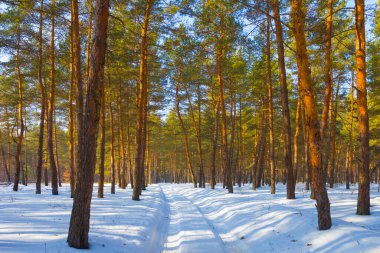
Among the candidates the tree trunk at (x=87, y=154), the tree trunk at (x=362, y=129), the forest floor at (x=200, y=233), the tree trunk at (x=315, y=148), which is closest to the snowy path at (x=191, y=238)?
the forest floor at (x=200, y=233)

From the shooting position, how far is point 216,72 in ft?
67.1

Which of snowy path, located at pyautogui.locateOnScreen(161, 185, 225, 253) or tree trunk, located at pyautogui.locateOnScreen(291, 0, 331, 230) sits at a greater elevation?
tree trunk, located at pyautogui.locateOnScreen(291, 0, 331, 230)

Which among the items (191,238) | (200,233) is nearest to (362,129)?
(200,233)

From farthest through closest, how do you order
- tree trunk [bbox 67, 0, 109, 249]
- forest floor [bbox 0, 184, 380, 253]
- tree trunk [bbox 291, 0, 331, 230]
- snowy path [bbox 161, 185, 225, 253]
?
1. tree trunk [bbox 291, 0, 331, 230]
2. snowy path [bbox 161, 185, 225, 253]
3. tree trunk [bbox 67, 0, 109, 249]
4. forest floor [bbox 0, 184, 380, 253]

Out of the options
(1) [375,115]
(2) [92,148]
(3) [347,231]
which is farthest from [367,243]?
(1) [375,115]

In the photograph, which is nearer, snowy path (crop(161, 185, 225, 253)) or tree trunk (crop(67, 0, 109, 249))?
tree trunk (crop(67, 0, 109, 249))

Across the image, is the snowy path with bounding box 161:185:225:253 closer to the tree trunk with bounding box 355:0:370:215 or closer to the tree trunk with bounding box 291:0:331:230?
the tree trunk with bounding box 291:0:331:230

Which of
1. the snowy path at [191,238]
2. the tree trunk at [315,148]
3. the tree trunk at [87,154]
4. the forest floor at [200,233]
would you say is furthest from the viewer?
the tree trunk at [315,148]

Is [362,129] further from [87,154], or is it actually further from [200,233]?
[87,154]

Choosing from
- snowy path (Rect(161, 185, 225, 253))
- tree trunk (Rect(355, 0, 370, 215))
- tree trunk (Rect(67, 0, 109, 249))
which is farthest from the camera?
tree trunk (Rect(355, 0, 370, 215))

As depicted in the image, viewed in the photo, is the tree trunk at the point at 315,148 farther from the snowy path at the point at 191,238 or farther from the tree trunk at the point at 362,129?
the tree trunk at the point at 362,129

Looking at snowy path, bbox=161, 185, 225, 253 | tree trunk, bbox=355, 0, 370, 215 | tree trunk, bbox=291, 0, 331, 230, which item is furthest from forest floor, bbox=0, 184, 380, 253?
tree trunk, bbox=355, 0, 370, 215

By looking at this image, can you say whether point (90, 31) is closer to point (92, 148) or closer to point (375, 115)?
point (92, 148)

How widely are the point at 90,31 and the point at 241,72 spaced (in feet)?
32.0
